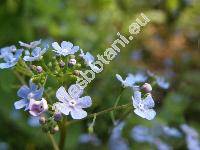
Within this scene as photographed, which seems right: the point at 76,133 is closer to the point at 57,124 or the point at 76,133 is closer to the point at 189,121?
the point at 189,121

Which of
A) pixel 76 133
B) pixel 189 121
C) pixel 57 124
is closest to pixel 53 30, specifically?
pixel 76 133

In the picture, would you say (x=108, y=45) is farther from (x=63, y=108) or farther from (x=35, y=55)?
(x=63, y=108)

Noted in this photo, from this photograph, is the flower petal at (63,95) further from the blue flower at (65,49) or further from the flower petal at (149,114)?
the flower petal at (149,114)

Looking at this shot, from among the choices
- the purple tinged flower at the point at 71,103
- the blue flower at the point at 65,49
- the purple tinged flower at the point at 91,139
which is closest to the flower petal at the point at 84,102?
the purple tinged flower at the point at 71,103

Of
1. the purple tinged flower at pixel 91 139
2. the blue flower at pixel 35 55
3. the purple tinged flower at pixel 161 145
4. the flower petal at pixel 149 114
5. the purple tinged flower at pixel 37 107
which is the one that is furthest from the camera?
the purple tinged flower at pixel 91 139

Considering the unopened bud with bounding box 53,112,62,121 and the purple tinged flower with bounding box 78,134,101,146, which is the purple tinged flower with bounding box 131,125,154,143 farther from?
the unopened bud with bounding box 53,112,62,121

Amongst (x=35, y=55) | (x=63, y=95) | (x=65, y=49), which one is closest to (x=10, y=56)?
(x=35, y=55)
